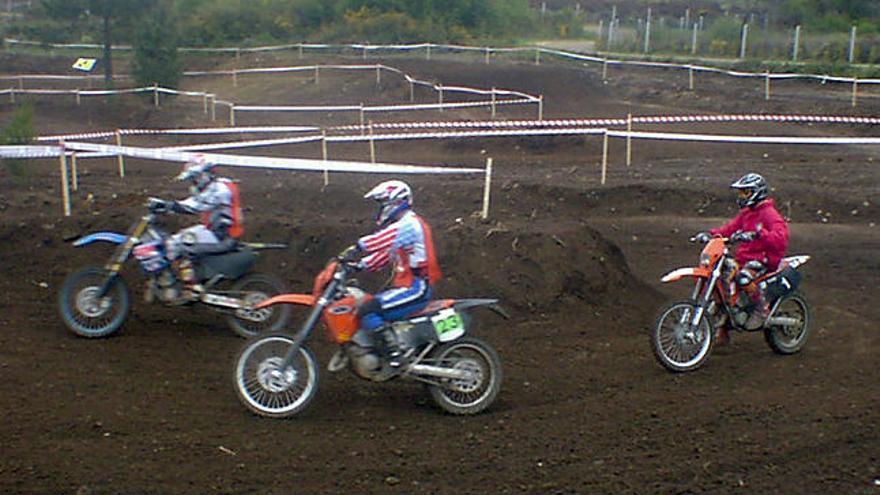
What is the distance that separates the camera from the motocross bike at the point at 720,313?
9016mm

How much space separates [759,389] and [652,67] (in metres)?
34.1

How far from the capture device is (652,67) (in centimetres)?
4131

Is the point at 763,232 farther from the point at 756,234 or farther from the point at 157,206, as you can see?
the point at 157,206

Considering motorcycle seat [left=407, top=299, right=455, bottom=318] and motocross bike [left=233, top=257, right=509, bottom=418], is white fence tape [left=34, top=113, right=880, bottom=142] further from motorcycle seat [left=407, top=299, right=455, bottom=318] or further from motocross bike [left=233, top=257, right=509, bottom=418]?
motorcycle seat [left=407, top=299, right=455, bottom=318]

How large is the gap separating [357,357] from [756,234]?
3.86 metres

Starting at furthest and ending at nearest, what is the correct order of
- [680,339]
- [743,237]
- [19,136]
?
[19,136], [743,237], [680,339]

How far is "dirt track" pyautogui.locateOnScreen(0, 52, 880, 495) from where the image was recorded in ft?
21.8

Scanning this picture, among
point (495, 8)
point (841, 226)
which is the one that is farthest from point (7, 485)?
point (495, 8)

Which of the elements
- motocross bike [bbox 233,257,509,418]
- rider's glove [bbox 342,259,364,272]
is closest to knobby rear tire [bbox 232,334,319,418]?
motocross bike [bbox 233,257,509,418]

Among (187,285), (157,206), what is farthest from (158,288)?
(157,206)

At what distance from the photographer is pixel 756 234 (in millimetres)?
9531

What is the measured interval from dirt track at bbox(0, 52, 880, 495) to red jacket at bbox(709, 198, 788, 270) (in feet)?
2.90

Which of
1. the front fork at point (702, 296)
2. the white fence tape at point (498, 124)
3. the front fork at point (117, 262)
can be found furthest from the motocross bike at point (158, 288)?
the white fence tape at point (498, 124)

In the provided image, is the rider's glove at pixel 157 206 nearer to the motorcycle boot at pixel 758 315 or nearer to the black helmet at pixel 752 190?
the black helmet at pixel 752 190
